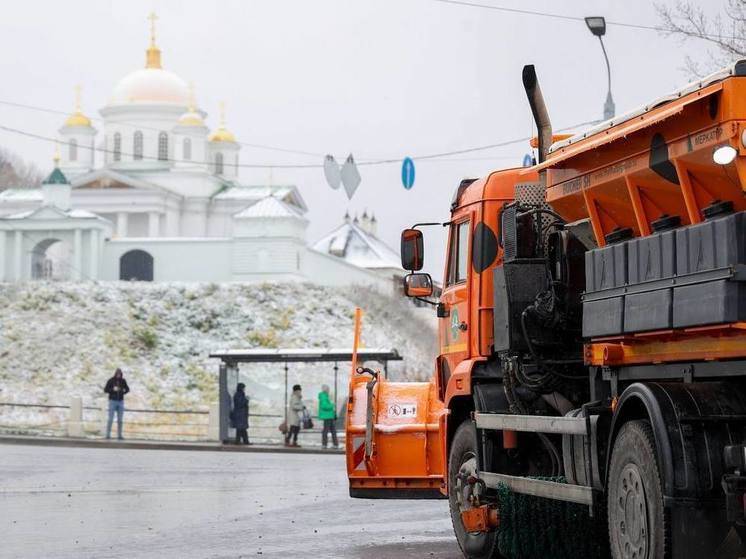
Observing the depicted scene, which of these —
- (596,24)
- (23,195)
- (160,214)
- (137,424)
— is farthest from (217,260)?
(596,24)

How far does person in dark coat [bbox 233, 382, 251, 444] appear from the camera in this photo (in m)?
40.7

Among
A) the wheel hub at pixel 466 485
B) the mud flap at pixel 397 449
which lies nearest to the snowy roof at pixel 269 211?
the mud flap at pixel 397 449

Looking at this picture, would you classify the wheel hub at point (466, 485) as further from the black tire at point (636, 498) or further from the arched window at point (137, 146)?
the arched window at point (137, 146)

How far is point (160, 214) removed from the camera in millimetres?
113500

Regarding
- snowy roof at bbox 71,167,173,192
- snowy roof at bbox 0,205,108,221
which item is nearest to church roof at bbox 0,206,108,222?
snowy roof at bbox 0,205,108,221

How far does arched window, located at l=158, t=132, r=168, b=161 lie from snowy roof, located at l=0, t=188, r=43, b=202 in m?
9.31

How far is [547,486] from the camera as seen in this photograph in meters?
11.1

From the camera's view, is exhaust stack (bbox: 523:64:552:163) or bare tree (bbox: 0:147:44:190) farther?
bare tree (bbox: 0:147:44:190)

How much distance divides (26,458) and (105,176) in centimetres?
8272

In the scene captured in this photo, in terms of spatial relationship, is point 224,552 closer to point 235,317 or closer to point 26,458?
point 26,458

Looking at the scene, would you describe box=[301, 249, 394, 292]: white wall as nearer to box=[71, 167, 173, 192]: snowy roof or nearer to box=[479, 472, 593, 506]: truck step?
box=[71, 167, 173, 192]: snowy roof

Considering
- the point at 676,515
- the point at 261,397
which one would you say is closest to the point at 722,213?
the point at 676,515

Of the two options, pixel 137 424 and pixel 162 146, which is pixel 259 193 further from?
pixel 137 424

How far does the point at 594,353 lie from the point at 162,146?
10890cm
